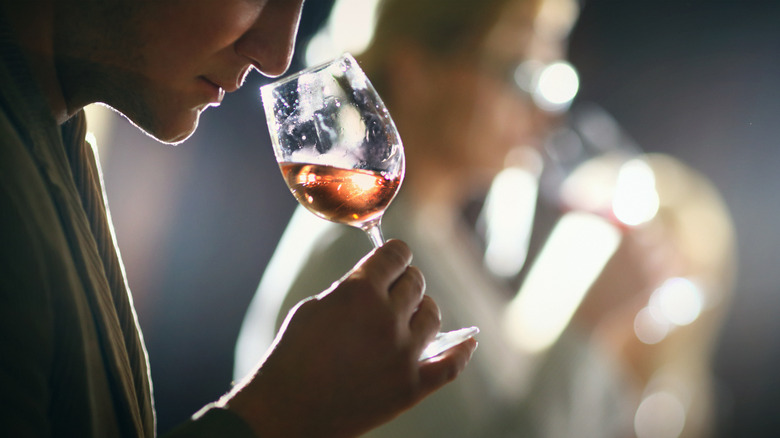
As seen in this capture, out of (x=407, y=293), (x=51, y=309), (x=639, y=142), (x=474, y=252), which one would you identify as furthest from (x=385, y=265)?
(x=639, y=142)

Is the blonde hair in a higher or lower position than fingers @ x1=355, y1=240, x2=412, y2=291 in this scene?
higher

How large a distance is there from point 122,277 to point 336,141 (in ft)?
1.00

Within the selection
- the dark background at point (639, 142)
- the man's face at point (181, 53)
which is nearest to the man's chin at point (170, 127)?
the man's face at point (181, 53)

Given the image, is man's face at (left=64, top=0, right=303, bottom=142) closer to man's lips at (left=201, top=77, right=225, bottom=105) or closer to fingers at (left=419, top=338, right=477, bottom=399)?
man's lips at (left=201, top=77, right=225, bottom=105)

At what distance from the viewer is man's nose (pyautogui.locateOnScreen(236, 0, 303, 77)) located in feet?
2.37

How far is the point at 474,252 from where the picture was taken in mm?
1777

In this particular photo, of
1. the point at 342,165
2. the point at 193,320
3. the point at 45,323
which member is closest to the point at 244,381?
the point at 45,323

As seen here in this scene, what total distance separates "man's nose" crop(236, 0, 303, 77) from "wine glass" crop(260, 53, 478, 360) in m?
0.03

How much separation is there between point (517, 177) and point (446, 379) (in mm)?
1594

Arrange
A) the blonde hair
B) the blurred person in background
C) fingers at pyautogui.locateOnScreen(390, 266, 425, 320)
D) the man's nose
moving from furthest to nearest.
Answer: the blonde hair
the blurred person in background
the man's nose
fingers at pyautogui.locateOnScreen(390, 266, 425, 320)

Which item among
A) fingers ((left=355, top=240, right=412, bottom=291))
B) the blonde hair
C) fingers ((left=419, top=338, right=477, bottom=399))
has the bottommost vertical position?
fingers ((left=419, top=338, right=477, bottom=399))

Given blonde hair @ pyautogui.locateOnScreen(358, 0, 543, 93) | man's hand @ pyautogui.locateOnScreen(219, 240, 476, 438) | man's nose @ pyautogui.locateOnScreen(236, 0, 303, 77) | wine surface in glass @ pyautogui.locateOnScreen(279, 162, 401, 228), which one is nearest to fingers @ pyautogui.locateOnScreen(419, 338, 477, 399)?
man's hand @ pyautogui.locateOnScreen(219, 240, 476, 438)

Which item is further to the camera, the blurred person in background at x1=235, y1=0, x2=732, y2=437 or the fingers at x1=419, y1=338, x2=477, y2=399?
the blurred person in background at x1=235, y1=0, x2=732, y2=437

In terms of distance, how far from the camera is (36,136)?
62 centimetres
